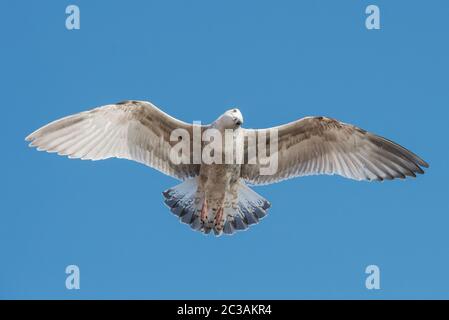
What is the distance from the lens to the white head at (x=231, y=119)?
25.5 ft

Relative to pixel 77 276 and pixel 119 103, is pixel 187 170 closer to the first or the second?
pixel 119 103

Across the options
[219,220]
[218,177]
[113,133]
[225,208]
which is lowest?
[219,220]

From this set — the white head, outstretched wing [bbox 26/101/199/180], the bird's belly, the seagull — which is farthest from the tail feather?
the white head

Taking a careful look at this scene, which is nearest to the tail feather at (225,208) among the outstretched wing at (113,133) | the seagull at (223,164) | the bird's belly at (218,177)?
the seagull at (223,164)

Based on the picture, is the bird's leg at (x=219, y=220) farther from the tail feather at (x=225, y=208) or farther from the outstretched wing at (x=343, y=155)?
the outstretched wing at (x=343, y=155)

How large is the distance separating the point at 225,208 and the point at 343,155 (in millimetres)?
1684

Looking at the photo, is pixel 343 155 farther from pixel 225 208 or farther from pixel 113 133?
pixel 113 133

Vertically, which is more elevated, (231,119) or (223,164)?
(231,119)

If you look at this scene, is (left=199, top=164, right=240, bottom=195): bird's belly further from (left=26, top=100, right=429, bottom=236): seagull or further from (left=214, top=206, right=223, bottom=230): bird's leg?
(left=214, top=206, right=223, bottom=230): bird's leg

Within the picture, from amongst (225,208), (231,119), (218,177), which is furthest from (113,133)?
(225,208)

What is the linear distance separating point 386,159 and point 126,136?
11.0ft

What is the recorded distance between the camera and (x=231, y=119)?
777 cm

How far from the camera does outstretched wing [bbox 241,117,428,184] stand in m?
8.58

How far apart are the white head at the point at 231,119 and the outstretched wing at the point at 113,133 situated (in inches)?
21.8
